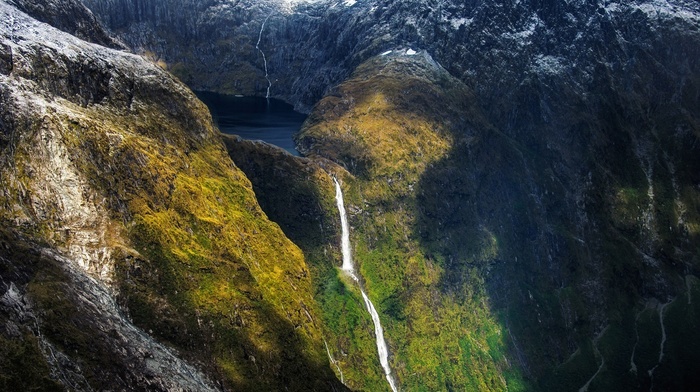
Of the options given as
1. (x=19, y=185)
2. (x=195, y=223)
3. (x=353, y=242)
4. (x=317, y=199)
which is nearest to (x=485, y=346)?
(x=353, y=242)

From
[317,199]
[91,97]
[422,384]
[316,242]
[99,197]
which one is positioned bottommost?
[422,384]

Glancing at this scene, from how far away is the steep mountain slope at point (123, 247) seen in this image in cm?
7175

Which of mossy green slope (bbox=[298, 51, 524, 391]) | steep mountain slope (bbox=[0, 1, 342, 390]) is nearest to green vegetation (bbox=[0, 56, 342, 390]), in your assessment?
steep mountain slope (bbox=[0, 1, 342, 390])

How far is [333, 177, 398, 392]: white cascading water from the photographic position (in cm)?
16362

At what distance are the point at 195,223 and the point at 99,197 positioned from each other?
24.1 metres

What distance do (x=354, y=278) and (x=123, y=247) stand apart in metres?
94.3

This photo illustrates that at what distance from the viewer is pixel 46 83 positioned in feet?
330

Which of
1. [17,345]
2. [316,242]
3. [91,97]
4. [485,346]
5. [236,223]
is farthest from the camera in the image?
[485,346]

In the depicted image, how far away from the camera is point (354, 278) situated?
176375mm

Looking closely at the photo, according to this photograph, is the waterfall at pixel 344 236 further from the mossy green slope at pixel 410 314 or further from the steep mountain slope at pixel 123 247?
the steep mountain slope at pixel 123 247

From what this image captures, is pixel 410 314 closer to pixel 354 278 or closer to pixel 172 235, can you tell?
pixel 354 278

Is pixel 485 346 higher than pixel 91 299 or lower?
lower

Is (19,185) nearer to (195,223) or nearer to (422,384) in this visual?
(195,223)

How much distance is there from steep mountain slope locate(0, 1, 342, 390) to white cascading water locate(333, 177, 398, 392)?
34.3m
